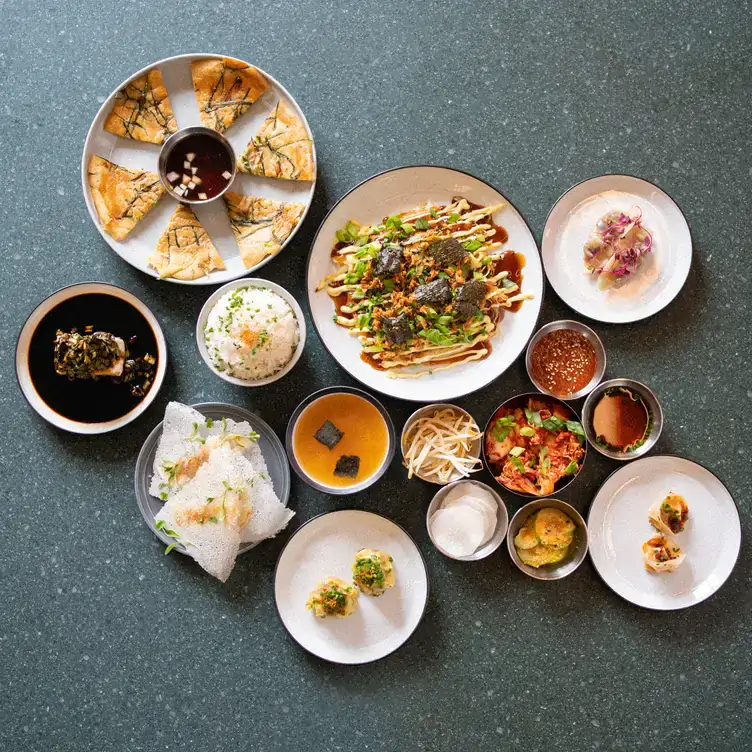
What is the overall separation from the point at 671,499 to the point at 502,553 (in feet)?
2.77

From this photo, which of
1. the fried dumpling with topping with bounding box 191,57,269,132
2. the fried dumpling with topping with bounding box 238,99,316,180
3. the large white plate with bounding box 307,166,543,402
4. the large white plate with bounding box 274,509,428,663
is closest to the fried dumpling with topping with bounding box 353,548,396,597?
the large white plate with bounding box 274,509,428,663

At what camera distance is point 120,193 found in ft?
9.95

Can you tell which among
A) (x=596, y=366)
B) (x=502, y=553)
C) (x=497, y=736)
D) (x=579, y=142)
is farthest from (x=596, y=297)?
(x=497, y=736)

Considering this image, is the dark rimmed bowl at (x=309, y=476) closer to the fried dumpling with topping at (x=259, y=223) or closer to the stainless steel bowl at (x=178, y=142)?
the fried dumpling with topping at (x=259, y=223)

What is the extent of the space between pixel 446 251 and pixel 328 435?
3.28ft

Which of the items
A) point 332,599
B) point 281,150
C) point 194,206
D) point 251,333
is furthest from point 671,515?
point 194,206

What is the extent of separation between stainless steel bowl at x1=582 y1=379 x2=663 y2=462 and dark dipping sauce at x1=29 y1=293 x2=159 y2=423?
6.74 ft

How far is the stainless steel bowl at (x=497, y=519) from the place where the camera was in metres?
3.02

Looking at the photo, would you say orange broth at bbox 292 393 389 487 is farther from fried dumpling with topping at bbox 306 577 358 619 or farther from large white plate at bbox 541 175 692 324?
large white plate at bbox 541 175 692 324

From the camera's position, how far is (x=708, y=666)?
3.21 m

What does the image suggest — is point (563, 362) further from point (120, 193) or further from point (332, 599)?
point (120, 193)

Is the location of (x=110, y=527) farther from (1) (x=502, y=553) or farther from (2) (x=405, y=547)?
(1) (x=502, y=553)

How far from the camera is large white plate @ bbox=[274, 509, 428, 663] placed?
309 cm

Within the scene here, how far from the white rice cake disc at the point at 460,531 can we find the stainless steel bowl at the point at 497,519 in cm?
3
